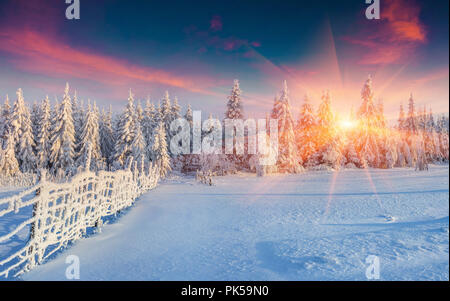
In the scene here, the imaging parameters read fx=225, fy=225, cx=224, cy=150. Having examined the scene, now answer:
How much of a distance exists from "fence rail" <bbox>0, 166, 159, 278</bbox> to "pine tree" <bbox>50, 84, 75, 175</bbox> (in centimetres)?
2662

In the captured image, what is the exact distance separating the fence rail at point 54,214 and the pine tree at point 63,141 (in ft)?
87.3

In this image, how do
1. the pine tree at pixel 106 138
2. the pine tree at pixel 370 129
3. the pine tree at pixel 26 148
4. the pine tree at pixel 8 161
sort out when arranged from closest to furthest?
1. the pine tree at pixel 8 161
2. the pine tree at pixel 26 148
3. the pine tree at pixel 370 129
4. the pine tree at pixel 106 138

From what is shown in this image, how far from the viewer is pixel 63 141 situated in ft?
102

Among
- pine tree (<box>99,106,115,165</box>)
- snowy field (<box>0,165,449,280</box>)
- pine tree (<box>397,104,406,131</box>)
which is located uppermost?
Answer: pine tree (<box>397,104,406,131</box>)

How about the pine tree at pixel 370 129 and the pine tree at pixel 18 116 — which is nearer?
the pine tree at pixel 18 116

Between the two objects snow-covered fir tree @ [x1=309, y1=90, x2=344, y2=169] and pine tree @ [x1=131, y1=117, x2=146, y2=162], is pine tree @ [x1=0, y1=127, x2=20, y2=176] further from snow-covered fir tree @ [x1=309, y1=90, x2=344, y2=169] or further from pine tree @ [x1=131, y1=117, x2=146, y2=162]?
snow-covered fir tree @ [x1=309, y1=90, x2=344, y2=169]

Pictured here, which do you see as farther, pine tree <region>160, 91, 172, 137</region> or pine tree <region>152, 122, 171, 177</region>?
pine tree <region>160, 91, 172, 137</region>

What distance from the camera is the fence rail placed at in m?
3.95

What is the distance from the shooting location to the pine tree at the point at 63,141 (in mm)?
30594

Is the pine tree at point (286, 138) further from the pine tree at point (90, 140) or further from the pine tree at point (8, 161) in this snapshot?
the pine tree at point (8, 161)

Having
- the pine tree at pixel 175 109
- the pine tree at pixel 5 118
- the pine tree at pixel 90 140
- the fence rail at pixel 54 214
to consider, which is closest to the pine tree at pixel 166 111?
the pine tree at pixel 175 109

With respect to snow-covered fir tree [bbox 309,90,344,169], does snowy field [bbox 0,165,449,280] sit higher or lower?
lower

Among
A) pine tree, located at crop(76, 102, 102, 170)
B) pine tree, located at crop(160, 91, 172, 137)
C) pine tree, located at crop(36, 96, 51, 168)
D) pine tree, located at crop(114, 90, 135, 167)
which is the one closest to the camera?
pine tree, located at crop(36, 96, 51, 168)

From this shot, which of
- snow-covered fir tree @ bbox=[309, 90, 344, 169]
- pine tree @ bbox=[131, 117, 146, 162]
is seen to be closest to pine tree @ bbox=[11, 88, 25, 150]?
pine tree @ bbox=[131, 117, 146, 162]
